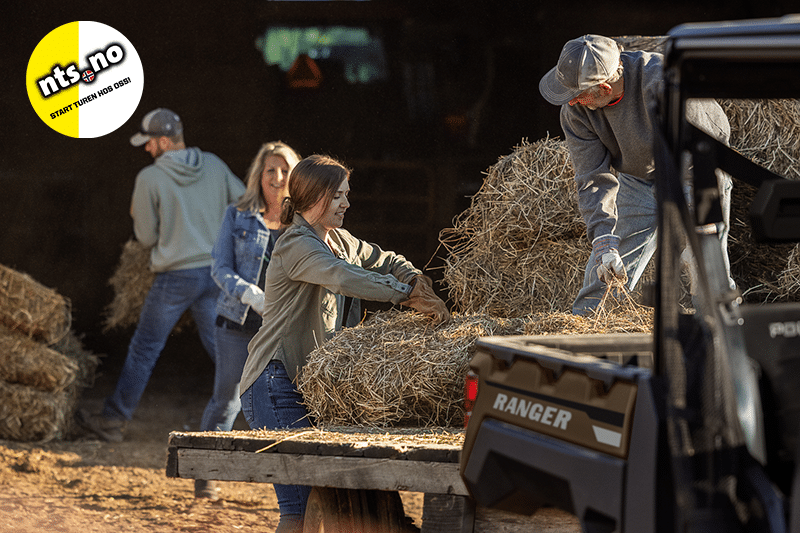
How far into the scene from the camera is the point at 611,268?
12.3 ft

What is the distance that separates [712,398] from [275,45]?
6271 mm

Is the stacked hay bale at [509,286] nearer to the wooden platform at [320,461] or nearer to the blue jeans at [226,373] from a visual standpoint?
the wooden platform at [320,461]

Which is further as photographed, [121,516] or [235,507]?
[235,507]

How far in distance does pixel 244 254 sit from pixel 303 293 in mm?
1594

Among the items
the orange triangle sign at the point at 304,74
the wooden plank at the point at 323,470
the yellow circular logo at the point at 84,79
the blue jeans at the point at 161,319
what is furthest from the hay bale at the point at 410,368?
the yellow circular logo at the point at 84,79

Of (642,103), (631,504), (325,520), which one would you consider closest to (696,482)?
(631,504)

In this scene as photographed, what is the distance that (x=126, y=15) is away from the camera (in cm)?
768

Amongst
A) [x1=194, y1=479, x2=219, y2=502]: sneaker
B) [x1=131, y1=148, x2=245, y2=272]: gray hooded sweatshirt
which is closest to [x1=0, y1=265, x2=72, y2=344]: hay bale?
[x1=131, y1=148, x2=245, y2=272]: gray hooded sweatshirt

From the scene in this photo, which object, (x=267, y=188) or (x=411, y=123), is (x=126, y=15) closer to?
(x=411, y=123)

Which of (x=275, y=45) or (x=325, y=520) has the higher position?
(x=275, y=45)

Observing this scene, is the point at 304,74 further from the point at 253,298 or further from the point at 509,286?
the point at 509,286

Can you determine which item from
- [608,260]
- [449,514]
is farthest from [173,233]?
[449,514]

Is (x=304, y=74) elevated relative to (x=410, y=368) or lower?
elevated

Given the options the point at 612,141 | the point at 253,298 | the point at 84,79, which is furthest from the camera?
the point at 84,79
